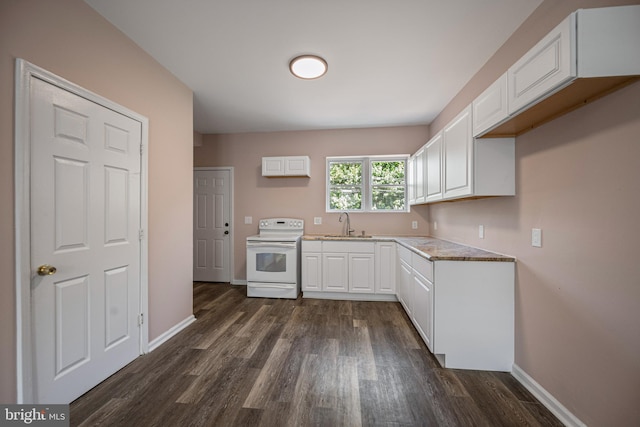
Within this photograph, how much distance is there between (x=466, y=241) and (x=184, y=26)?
3.30 metres

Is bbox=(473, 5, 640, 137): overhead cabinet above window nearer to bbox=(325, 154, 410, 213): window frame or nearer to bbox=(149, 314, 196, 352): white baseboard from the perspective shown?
bbox=(325, 154, 410, 213): window frame

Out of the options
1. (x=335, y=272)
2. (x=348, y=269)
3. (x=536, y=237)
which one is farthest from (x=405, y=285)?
(x=536, y=237)

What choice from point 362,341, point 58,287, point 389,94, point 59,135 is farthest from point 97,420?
point 389,94

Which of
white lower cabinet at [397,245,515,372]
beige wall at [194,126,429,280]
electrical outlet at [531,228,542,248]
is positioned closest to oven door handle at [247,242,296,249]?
beige wall at [194,126,429,280]

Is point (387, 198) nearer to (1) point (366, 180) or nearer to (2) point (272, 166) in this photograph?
(1) point (366, 180)

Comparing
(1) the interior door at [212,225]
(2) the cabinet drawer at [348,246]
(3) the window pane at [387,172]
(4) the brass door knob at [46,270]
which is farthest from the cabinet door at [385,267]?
(4) the brass door knob at [46,270]

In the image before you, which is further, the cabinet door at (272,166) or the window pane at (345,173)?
the window pane at (345,173)

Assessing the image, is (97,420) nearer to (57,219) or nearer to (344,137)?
(57,219)

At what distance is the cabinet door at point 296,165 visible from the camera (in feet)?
13.0

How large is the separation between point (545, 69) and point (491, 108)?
0.48 meters

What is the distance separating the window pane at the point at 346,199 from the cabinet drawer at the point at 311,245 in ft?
2.70

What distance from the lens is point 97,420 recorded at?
A: 4.85 ft

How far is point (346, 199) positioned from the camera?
4.18 m

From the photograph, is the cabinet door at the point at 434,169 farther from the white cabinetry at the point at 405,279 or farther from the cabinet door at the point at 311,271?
the cabinet door at the point at 311,271
